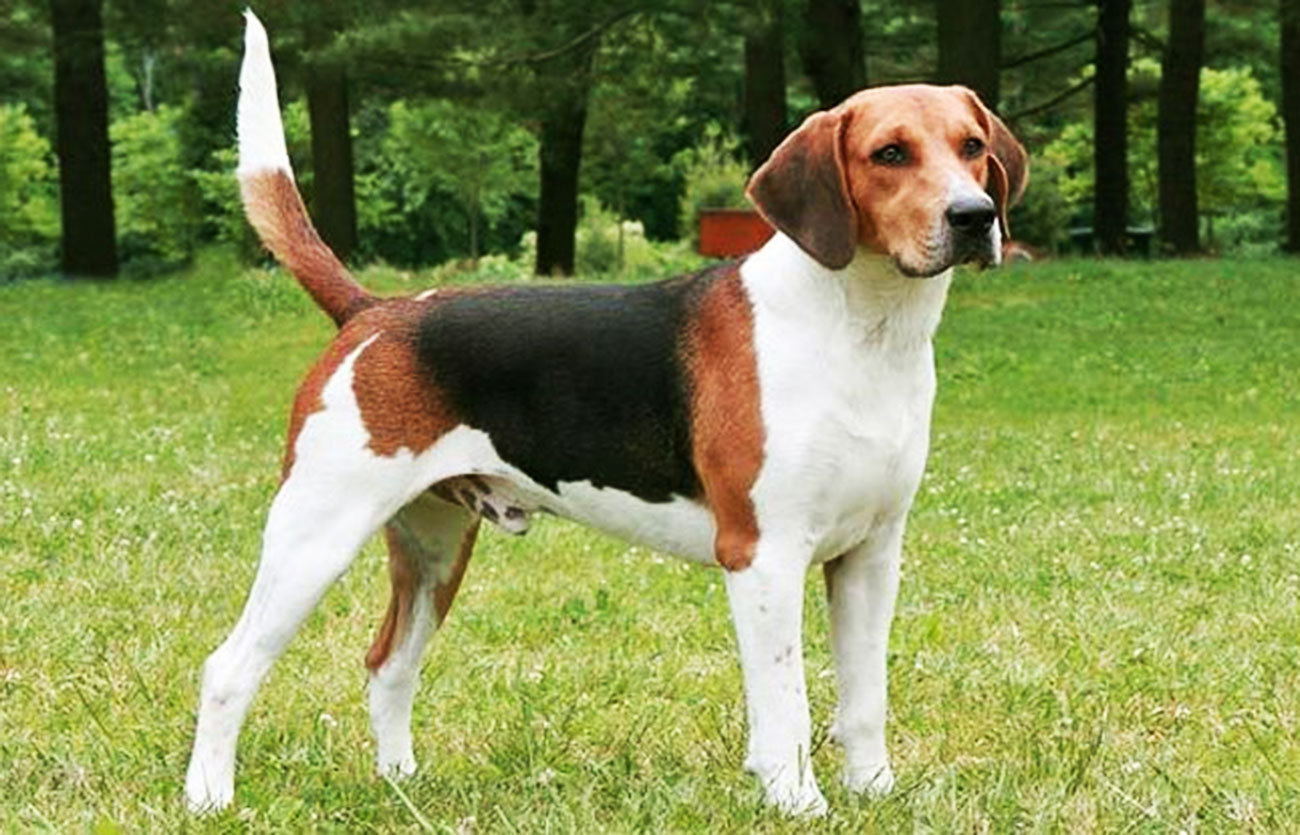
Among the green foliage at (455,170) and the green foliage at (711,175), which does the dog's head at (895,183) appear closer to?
the green foliage at (455,170)

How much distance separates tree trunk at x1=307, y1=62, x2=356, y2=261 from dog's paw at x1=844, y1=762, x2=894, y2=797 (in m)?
20.4

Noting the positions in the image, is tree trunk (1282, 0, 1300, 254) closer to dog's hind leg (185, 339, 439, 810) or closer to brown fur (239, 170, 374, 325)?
brown fur (239, 170, 374, 325)

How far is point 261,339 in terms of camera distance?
60.2 feet

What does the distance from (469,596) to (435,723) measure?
6.14ft

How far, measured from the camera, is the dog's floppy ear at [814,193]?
4.32m

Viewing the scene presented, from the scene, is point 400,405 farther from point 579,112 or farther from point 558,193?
point 558,193

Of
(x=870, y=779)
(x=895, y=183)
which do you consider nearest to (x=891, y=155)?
(x=895, y=183)

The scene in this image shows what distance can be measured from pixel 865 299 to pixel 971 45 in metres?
18.0

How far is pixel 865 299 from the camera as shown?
4.43m

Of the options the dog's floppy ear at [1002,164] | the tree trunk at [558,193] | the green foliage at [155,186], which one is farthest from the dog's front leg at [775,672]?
the green foliage at [155,186]

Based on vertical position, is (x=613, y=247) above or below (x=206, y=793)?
below

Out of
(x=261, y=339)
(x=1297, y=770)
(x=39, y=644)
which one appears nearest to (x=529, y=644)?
(x=39, y=644)

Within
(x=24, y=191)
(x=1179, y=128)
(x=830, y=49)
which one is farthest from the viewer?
(x=24, y=191)

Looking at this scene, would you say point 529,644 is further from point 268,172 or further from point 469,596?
point 268,172
